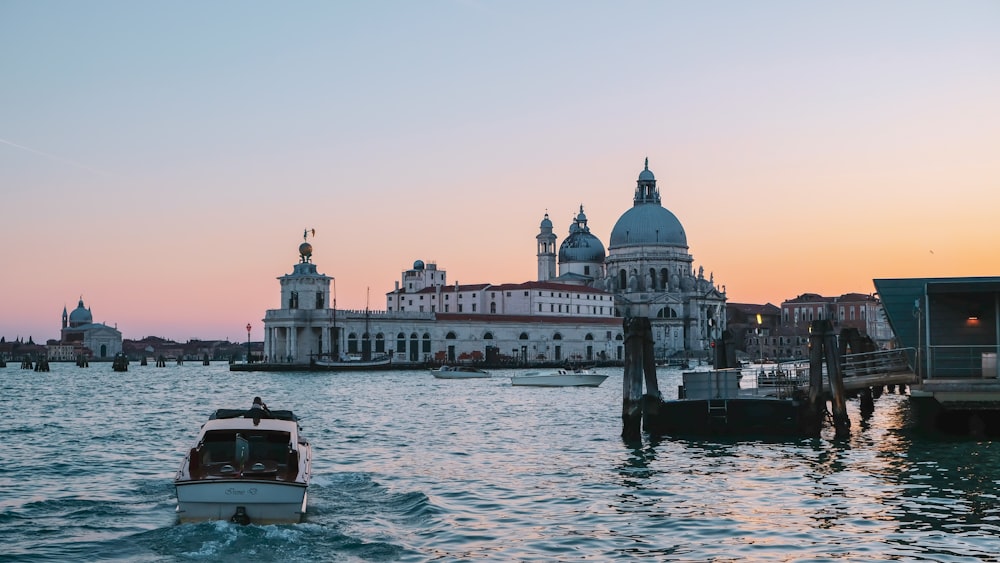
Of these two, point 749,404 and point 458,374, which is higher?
point 458,374

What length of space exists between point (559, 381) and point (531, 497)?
48695mm

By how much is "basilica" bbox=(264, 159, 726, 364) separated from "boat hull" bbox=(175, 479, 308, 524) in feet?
293

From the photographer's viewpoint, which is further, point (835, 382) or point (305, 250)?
point (305, 250)

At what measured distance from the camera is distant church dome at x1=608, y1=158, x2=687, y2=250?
152250 mm

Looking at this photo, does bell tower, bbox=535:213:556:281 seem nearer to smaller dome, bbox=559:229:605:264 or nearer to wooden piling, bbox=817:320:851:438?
smaller dome, bbox=559:229:605:264

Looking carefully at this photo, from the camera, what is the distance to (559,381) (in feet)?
Result: 227

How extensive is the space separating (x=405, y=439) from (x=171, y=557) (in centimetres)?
1677

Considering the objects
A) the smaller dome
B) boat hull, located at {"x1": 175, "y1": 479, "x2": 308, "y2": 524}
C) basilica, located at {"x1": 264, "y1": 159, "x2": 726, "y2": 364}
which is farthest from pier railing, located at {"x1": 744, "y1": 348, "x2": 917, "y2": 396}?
the smaller dome

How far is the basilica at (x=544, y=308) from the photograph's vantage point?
356 feet

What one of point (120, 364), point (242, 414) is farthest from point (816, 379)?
point (120, 364)

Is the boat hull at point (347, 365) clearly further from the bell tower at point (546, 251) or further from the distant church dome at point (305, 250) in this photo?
the bell tower at point (546, 251)

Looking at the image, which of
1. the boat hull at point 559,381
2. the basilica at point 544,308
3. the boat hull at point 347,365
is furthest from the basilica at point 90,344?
the boat hull at point 559,381

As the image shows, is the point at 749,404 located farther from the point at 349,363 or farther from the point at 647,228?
the point at 647,228

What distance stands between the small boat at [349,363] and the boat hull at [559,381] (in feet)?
108
